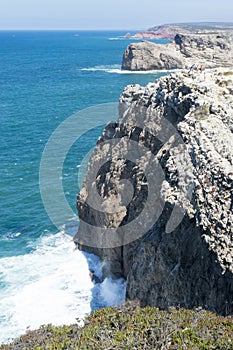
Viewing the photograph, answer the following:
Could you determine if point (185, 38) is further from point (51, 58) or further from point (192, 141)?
point (192, 141)

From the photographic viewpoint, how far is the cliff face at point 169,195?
18266 millimetres

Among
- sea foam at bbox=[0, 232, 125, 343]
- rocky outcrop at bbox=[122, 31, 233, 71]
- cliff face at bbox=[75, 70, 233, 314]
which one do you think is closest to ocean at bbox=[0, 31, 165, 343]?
sea foam at bbox=[0, 232, 125, 343]

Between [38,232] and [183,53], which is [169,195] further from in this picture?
[183,53]

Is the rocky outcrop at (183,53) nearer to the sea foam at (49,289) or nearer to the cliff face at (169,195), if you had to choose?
the cliff face at (169,195)

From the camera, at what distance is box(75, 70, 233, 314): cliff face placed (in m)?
18.3

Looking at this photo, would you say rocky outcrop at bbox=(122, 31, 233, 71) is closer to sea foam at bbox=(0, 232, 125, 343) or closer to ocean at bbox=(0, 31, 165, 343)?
ocean at bbox=(0, 31, 165, 343)

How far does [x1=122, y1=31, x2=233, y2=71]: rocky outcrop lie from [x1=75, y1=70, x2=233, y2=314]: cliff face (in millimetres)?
99328

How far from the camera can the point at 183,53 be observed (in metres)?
148

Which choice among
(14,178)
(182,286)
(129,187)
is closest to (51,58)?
(14,178)

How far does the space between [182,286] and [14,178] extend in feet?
101

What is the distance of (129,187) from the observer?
29203 mm

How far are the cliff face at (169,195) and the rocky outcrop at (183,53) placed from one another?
326 feet

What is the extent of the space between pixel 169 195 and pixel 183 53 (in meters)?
136

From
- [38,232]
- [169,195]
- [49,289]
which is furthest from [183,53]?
[169,195]
